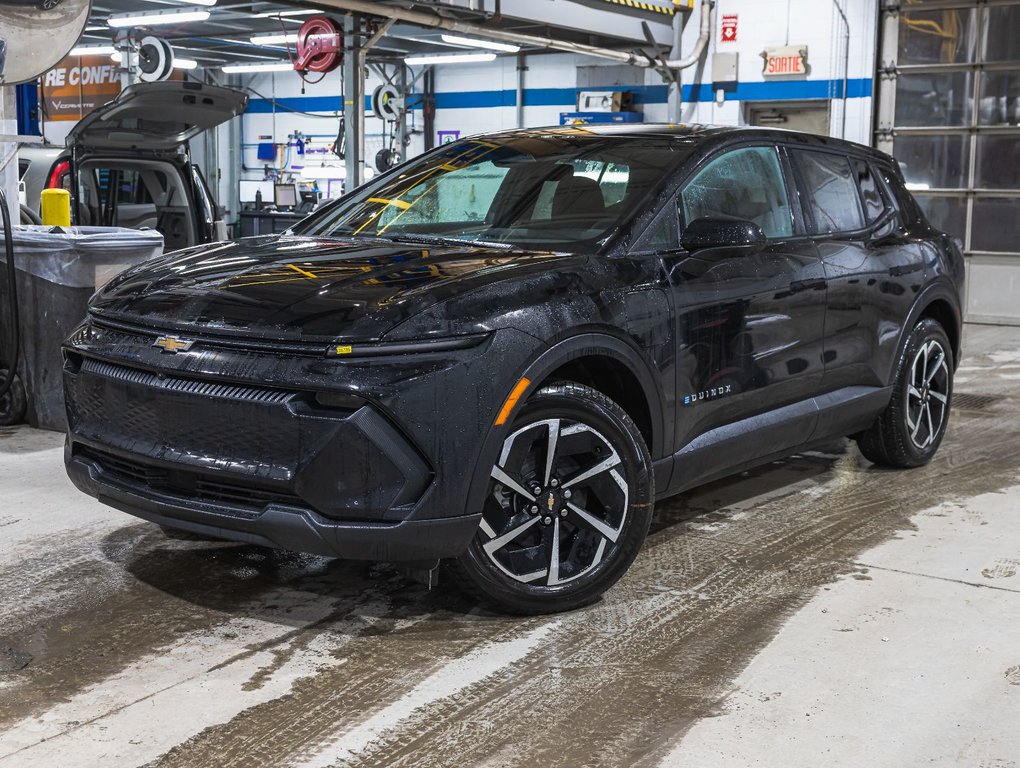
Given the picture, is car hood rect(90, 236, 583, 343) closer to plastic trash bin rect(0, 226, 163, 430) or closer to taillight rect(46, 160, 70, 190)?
plastic trash bin rect(0, 226, 163, 430)

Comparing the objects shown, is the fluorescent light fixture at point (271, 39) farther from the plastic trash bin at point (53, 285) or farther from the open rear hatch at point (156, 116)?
the plastic trash bin at point (53, 285)

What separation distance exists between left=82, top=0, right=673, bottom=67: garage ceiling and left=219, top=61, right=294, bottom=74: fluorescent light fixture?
0.23 metres

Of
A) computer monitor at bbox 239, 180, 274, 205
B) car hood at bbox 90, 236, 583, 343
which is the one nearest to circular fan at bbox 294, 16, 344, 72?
car hood at bbox 90, 236, 583, 343

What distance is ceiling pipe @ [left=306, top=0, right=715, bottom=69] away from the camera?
11703 millimetres

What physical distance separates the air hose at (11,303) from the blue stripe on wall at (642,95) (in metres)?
11.0

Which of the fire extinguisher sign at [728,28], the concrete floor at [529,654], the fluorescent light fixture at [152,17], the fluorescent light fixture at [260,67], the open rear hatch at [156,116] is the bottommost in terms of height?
the concrete floor at [529,654]

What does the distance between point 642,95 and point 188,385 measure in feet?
56.0

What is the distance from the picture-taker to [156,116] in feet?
32.6

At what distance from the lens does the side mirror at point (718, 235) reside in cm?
404

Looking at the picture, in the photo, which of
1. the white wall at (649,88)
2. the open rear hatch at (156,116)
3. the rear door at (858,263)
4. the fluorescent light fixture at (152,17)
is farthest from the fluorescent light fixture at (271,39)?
the rear door at (858,263)

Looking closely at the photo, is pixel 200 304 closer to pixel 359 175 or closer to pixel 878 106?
pixel 359 175

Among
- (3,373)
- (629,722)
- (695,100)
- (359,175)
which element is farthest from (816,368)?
(695,100)

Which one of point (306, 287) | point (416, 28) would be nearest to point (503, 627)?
point (306, 287)

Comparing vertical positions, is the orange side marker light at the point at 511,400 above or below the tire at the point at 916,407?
above
